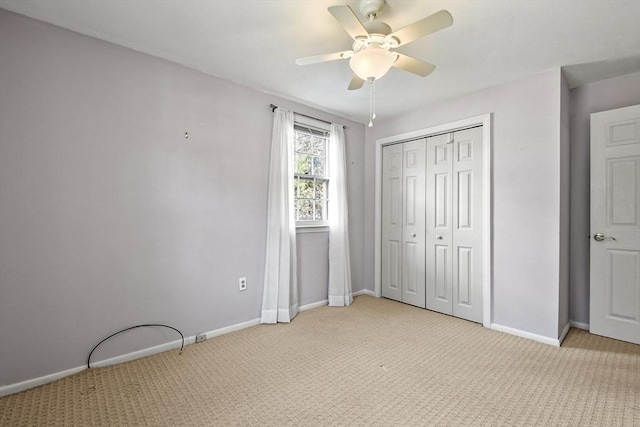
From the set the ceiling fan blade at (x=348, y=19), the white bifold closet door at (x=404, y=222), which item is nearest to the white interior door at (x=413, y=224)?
the white bifold closet door at (x=404, y=222)

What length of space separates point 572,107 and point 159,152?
4031mm

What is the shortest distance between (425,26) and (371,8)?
0.39 meters

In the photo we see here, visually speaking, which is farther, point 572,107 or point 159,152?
point 572,107

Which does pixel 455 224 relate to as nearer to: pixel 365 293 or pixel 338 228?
pixel 338 228

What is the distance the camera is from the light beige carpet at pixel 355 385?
170 centimetres

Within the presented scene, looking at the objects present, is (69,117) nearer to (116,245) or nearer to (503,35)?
(116,245)

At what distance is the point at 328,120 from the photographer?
3807 mm

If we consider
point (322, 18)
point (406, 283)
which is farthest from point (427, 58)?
point (406, 283)

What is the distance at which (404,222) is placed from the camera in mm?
3893

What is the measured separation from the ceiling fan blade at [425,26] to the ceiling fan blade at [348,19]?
18cm

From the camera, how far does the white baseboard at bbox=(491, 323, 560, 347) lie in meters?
2.64

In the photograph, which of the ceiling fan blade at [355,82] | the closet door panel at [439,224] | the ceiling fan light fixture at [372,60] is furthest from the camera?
the closet door panel at [439,224]

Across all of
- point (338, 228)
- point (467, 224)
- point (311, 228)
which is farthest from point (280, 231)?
point (467, 224)

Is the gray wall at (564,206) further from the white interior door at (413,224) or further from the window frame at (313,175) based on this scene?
the window frame at (313,175)
